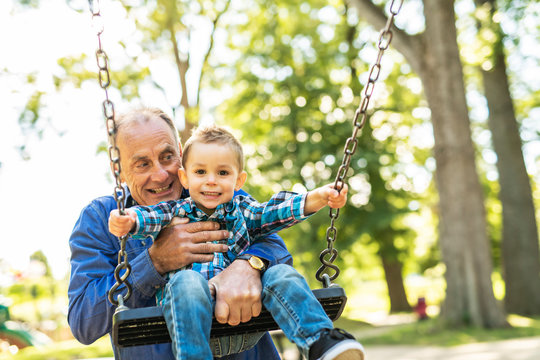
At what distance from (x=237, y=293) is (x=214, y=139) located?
677mm

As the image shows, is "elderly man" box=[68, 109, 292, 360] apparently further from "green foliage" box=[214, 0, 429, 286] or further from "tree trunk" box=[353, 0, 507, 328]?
"green foliage" box=[214, 0, 429, 286]

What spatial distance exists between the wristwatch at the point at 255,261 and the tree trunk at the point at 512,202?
13956 millimetres

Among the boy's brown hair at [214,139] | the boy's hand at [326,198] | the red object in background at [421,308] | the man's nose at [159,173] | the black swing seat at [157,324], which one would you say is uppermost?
the boy's brown hair at [214,139]

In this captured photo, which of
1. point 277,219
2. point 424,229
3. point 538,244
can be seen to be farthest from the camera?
point 424,229

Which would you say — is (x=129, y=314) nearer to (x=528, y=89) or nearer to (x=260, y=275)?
(x=260, y=275)

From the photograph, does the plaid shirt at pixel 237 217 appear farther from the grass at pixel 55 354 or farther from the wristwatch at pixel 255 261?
the grass at pixel 55 354

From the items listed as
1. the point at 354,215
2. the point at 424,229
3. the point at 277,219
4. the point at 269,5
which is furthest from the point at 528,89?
the point at 277,219

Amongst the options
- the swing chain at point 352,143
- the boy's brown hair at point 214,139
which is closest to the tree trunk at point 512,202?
the swing chain at point 352,143

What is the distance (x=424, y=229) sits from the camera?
32.0 metres

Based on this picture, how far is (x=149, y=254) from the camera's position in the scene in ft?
7.70

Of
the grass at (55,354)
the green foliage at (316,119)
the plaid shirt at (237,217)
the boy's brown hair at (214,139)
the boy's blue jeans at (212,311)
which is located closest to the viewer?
the boy's blue jeans at (212,311)

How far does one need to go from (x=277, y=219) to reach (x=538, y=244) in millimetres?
14213

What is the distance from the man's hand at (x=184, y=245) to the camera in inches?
91.4

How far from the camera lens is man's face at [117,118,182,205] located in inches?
104
